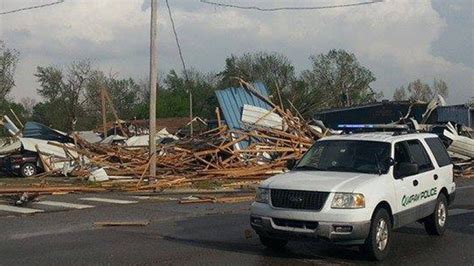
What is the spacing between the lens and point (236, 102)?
29391 millimetres

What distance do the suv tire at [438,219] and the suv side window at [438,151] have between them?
0.61 metres

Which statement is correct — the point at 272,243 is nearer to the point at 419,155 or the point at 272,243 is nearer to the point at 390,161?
the point at 390,161

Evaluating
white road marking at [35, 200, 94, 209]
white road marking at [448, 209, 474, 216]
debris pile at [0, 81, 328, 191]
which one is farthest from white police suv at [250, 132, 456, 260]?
debris pile at [0, 81, 328, 191]

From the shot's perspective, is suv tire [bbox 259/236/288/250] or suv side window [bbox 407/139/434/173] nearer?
suv tire [bbox 259/236/288/250]

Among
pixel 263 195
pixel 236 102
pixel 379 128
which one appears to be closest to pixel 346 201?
pixel 263 195

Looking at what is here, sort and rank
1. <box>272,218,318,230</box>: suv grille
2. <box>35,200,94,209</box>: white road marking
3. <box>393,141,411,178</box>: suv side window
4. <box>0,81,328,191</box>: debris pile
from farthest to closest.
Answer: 1. <box>0,81,328,191</box>: debris pile
2. <box>35,200,94,209</box>: white road marking
3. <box>393,141,411,178</box>: suv side window
4. <box>272,218,318,230</box>: suv grille

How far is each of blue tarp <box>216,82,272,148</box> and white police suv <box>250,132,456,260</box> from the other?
55.4 ft

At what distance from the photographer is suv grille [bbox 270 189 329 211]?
8898mm

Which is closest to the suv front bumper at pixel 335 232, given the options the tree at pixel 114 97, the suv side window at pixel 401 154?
the suv side window at pixel 401 154

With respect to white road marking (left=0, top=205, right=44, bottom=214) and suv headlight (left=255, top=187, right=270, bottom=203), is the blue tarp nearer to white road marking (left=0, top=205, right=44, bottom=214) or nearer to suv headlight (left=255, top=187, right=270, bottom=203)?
white road marking (left=0, top=205, right=44, bottom=214)

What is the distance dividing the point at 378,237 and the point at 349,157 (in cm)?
145

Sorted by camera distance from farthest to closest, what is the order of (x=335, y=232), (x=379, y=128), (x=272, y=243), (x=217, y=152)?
1. (x=217, y=152)
2. (x=379, y=128)
3. (x=272, y=243)
4. (x=335, y=232)

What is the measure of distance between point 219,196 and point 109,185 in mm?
4678

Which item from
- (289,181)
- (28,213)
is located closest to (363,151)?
(289,181)
